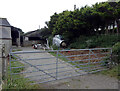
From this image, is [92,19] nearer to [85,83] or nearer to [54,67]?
[54,67]

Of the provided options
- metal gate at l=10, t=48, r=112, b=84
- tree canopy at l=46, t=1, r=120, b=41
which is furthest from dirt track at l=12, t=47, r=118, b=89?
tree canopy at l=46, t=1, r=120, b=41

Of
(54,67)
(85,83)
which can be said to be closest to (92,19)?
(54,67)

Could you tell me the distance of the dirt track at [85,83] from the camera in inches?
134

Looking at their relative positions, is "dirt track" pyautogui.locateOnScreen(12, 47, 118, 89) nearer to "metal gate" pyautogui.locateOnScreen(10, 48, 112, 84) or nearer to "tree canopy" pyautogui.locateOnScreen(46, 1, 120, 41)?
"metal gate" pyautogui.locateOnScreen(10, 48, 112, 84)

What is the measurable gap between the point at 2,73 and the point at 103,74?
13.9 feet

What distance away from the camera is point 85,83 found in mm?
3670

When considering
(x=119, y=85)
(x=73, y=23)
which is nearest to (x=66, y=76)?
(x=119, y=85)

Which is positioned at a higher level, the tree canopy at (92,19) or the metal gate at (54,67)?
the tree canopy at (92,19)

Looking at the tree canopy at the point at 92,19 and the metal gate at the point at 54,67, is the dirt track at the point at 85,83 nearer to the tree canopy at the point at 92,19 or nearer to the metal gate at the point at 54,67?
the metal gate at the point at 54,67

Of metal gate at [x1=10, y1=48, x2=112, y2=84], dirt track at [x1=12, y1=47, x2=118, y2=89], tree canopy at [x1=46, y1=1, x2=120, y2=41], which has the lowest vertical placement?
dirt track at [x1=12, y1=47, x2=118, y2=89]

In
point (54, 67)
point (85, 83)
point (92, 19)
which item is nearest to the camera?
point (85, 83)

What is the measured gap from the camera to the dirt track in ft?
11.2

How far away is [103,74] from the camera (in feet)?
14.8

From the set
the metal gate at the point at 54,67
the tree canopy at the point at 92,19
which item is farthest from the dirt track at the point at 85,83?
the tree canopy at the point at 92,19
